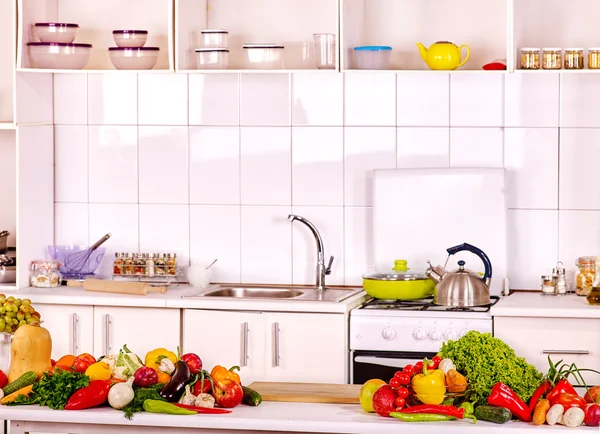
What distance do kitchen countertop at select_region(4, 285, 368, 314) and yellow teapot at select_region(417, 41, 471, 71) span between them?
3.43 ft

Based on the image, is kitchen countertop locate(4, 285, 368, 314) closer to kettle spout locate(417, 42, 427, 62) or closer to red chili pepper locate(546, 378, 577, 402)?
kettle spout locate(417, 42, 427, 62)

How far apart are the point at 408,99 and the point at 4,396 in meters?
2.57

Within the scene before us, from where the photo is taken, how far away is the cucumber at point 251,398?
104 inches

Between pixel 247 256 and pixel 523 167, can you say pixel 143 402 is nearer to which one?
pixel 247 256

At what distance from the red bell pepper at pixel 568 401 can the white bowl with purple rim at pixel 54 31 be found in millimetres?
2994

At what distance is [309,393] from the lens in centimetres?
281

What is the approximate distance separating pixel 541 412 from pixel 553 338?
1.72 metres

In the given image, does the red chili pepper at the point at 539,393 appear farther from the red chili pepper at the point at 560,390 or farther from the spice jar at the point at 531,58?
the spice jar at the point at 531,58

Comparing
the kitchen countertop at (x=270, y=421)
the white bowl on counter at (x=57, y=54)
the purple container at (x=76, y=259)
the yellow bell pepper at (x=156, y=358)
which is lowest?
the kitchen countertop at (x=270, y=421)

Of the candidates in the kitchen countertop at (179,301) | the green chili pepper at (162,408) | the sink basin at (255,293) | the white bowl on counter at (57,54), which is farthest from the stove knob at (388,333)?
the white bowl on counter at (57,54)

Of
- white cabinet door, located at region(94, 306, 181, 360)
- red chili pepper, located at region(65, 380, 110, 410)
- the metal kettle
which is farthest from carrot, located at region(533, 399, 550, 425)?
white cabinet door, located at region(94, 306, 181, 360)

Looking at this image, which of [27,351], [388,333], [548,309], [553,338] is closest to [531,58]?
[548,309]

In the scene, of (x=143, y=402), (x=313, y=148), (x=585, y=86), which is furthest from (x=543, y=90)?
(x=143, y=402)

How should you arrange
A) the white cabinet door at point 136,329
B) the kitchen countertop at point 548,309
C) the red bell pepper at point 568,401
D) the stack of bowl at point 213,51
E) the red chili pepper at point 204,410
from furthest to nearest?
the stack of bowl at point 213,51
the white cabinet door at point 136,329
the kitchen countertop at point 548,309
the red chili pepper at point 204,410
the red bell pepper at point 568,401
